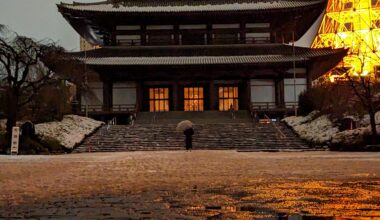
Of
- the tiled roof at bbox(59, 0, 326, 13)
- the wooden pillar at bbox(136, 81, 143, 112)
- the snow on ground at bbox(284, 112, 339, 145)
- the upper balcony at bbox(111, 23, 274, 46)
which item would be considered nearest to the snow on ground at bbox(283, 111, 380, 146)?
the snow on ground at bbox(284, 112, 339, 145)

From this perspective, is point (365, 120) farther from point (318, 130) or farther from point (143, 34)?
point (143, 34)

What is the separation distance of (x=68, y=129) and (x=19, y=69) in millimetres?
6388

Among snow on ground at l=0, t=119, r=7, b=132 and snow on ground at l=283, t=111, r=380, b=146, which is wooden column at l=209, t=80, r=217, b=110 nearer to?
snow on ground at l=283, t=111, r=380, b=146

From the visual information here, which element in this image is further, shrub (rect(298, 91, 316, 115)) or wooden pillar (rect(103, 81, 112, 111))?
wooden pillar (rect(103, 81, 112, 111))

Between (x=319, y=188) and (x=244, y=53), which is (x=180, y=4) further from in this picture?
(x=319, y=188)

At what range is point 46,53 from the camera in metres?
30.2

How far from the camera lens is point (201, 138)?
32.8 meters

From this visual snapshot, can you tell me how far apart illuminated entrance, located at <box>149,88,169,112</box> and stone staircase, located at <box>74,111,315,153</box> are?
29.9ft

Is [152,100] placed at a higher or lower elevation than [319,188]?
higher

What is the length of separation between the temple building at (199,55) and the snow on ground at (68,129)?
5.57 meters

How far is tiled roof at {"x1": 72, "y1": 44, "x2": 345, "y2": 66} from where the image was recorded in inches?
1674

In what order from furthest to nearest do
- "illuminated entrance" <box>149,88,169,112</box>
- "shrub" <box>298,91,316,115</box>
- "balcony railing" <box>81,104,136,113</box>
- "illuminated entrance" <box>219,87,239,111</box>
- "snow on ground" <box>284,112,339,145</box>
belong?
1. "illuminated entrance" <box>149,88,169,112</box>
2. "illuminated entrance" <box>219,87,239,111</box>
3. "balcony railing" <box>81,104,136,113</box>
4. "shrub" <box>298,91,316,115</box>
5. "snow on ground" <box>284,112,339,145</box>

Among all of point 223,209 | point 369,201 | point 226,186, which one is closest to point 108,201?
point 223,209

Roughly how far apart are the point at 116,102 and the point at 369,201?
4029 centimetres
